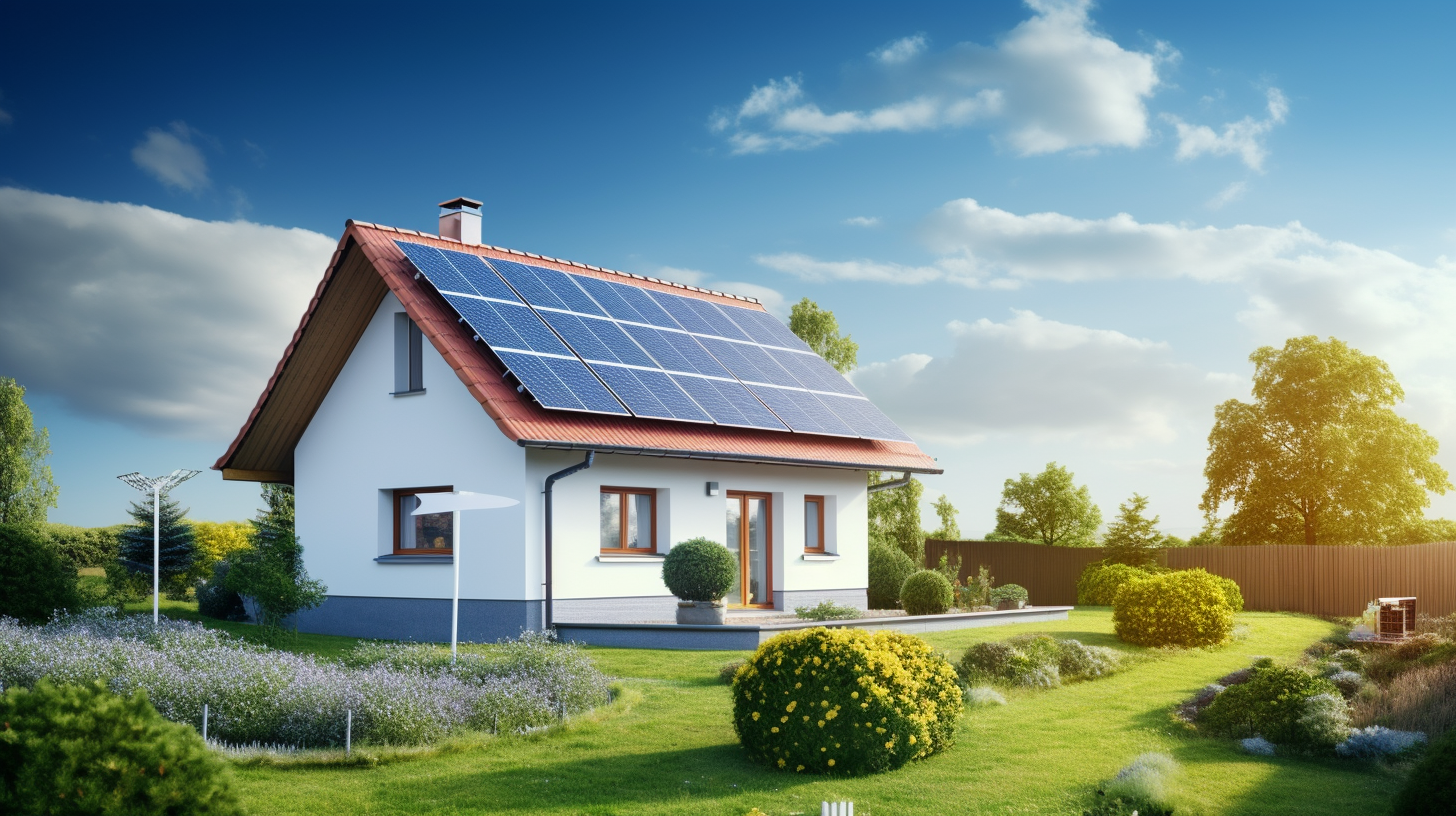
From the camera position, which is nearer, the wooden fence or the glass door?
the glass door

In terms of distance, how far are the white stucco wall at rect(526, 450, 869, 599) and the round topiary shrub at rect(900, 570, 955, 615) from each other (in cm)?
192

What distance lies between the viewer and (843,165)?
57.6ft

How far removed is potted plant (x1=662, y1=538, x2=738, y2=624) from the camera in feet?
52.9

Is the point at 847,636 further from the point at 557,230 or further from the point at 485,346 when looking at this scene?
the point at 557,230

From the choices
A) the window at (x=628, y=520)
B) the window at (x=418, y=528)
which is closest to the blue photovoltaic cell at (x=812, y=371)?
the window at (x=628, y=520)

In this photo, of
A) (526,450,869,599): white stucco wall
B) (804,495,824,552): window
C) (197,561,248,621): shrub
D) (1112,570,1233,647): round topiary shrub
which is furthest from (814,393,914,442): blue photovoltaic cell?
(197,561,248,621): shrub

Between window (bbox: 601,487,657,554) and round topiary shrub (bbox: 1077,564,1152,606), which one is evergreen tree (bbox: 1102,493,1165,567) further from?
window (bbox: 601,487,657,554)

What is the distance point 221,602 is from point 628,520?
895 centimetres

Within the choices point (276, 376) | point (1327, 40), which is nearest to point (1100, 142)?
point (1327, 40)

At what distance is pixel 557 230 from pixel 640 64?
4.34 meters

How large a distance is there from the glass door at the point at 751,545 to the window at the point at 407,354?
5623 millimetres

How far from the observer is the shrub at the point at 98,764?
4.45m

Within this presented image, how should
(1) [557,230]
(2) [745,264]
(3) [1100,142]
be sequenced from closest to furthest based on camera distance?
(3) [1100,142]
(2) [745,264]
(1) [557,230]

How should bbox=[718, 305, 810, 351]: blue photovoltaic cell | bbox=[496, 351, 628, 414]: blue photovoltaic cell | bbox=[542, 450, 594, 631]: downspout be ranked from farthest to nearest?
1. bbox=[718, 305, 810, 351]: blue photovoltaic cell
2. bbox=[542, 450, 594, 631]: downspout
3. bbox=[496, 351, 628, 414]: blue photovoltaic cell
